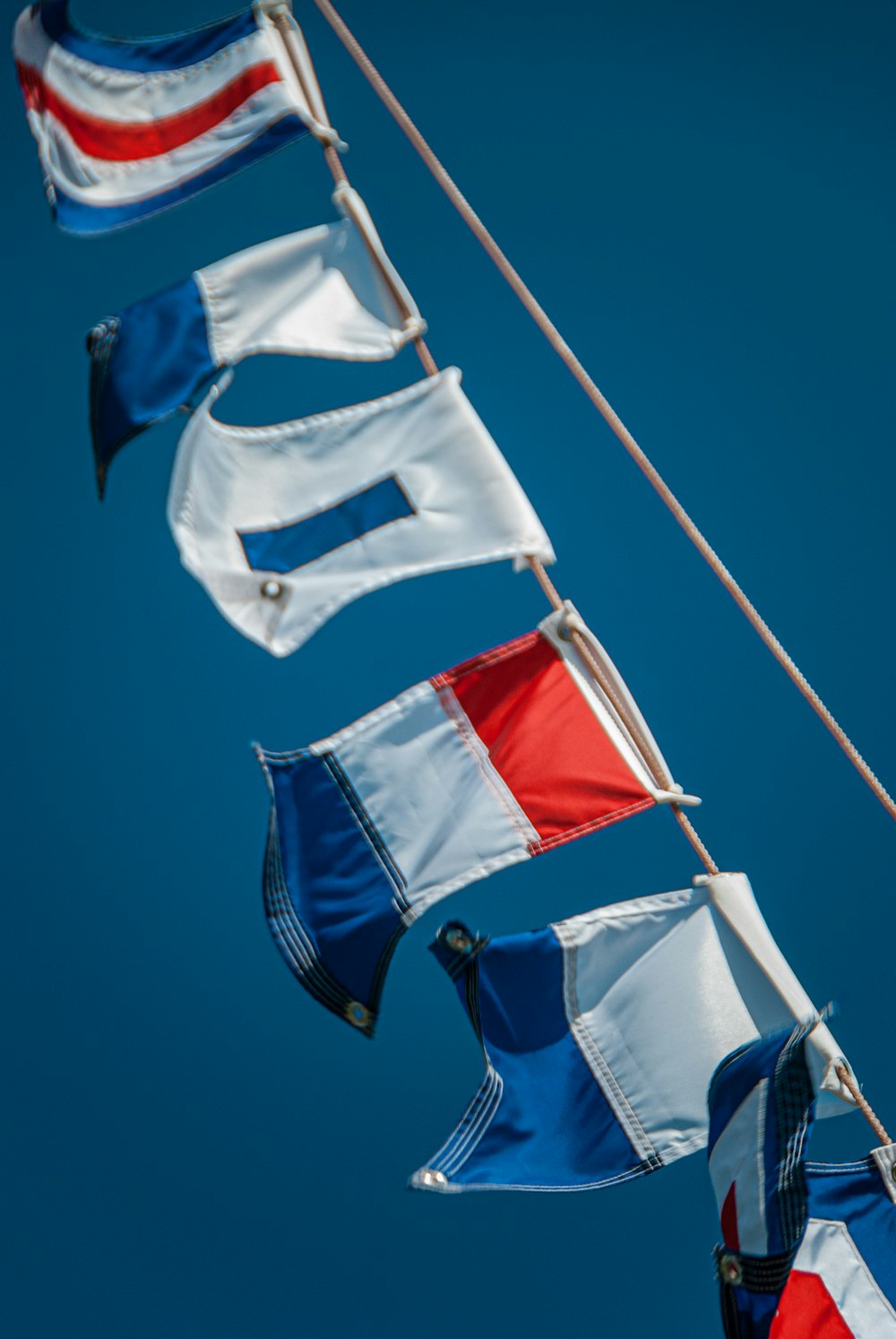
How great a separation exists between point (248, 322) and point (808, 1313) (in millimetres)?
2462

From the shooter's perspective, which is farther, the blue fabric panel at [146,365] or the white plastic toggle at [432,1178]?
the blue fabric panel at [146,365]

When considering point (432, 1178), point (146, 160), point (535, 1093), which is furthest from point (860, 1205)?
point (146, 160)

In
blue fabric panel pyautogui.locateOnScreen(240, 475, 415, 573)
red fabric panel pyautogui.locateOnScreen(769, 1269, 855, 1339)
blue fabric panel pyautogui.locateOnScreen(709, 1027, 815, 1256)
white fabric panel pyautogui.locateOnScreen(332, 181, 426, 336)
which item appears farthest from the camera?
white fabric panel pyautogui.locateOnScreen(332, 181, 426, 336)

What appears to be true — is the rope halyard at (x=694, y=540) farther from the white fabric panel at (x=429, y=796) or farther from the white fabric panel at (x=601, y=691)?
the white fabric panel at (x=429, y=796)

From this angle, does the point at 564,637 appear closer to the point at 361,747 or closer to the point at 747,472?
the point at 361,747

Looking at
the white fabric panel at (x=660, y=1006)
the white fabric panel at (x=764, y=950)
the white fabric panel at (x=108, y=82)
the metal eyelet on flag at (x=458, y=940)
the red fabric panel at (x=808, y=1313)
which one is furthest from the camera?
the white fabric panel at (x=108, y=82)

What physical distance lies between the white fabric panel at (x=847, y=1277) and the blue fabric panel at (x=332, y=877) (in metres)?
1.04

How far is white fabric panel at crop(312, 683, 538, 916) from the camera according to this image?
3.42 meters

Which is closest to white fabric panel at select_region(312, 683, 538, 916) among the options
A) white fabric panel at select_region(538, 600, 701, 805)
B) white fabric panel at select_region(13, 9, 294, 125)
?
white fabric panel at select_region(538, 600, 701, 805)

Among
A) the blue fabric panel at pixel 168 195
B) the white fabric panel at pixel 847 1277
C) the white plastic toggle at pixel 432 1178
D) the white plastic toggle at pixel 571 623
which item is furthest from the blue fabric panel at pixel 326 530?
the white fabric panel at pixel 847 1277

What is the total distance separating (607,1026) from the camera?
135 inches

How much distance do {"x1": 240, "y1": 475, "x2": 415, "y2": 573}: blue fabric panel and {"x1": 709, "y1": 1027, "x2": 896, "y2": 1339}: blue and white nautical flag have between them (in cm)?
140

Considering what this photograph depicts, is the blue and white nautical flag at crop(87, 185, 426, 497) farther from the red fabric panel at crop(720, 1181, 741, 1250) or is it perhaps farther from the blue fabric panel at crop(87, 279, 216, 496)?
the red fabric panel at crop(720, 1181, 741, 1250)

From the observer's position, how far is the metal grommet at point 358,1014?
3465 mm
